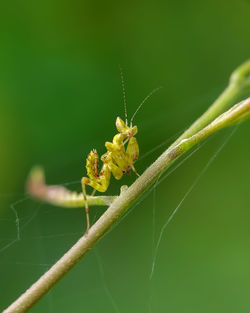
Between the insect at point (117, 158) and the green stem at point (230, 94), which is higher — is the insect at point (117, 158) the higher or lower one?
the lower one

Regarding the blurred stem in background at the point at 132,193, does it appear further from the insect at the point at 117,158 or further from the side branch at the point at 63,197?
the insect at the point at 117,158

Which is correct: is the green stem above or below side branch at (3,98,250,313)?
above

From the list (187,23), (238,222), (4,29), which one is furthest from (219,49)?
(4,29)

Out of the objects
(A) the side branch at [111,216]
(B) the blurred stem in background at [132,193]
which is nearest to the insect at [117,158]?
(B) the blurred stem in background at [132,193]

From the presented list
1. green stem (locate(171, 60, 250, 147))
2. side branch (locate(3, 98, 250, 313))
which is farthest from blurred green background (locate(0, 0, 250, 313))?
side branch (locate(3, 98, 250, 313))

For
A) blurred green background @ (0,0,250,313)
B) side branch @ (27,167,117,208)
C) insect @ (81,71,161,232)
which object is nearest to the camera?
side branch @ (27,167,117,208)

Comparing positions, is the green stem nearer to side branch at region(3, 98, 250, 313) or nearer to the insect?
side branch at region(3, 98, 250, 313)

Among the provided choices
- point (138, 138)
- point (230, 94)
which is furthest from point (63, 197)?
point (138, 138)

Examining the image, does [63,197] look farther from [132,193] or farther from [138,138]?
[138,138]
